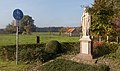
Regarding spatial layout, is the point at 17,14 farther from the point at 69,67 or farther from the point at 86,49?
the point at 69,67

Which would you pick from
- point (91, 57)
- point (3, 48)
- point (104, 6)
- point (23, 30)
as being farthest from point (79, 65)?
point (23, 30)

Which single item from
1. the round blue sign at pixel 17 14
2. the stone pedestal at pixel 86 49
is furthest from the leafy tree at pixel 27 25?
the stone pedestal at pixel 86 49

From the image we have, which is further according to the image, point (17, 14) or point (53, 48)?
point (53, 48)

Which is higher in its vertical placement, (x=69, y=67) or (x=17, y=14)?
(x=17, y=14)

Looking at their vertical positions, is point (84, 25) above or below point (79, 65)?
above

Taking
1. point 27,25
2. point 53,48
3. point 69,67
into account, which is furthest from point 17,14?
point 27,25

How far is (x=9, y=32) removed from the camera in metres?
85.8

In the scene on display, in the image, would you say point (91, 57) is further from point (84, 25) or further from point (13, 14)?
point (13, 14)

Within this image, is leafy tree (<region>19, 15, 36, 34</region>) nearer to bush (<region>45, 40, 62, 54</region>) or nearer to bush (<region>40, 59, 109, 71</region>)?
bush (<region>45, 40, 62, 54</region>)

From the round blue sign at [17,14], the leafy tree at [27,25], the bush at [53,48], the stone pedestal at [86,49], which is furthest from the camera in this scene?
the leafy tree at [27,25]

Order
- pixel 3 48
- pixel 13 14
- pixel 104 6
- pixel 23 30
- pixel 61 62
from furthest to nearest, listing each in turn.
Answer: pixel 23 30, pixel 104 6, pixel 3 48, pixel 13 14, pixel 61 62

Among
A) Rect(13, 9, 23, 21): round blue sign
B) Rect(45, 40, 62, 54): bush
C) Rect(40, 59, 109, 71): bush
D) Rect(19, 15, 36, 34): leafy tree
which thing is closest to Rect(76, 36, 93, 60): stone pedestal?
Rect(40, 59, 109, 71): bush

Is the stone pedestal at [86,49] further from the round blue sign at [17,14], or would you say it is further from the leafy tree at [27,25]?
the leafy tree at [27,25]

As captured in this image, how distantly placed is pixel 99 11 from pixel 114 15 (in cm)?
192
